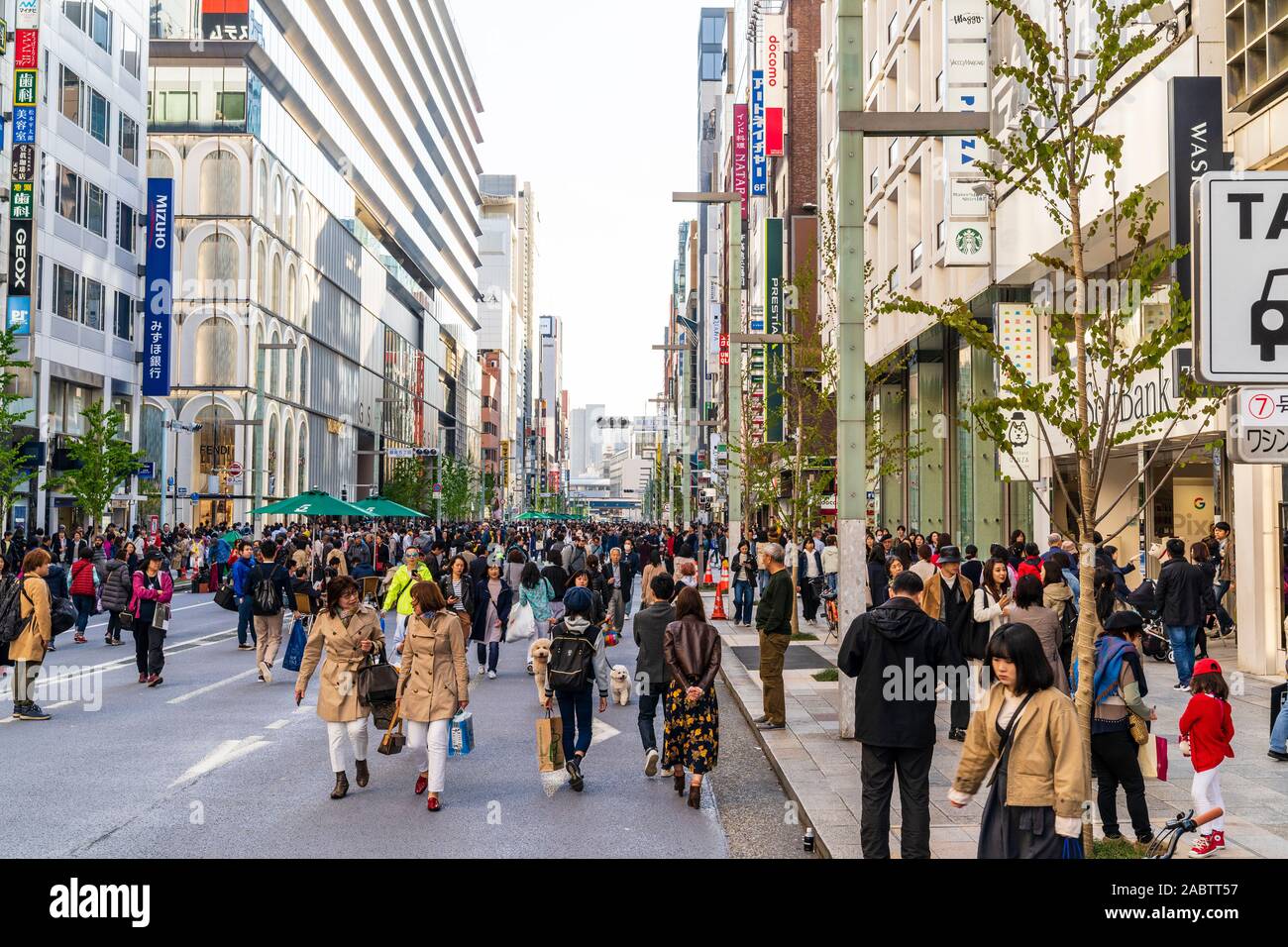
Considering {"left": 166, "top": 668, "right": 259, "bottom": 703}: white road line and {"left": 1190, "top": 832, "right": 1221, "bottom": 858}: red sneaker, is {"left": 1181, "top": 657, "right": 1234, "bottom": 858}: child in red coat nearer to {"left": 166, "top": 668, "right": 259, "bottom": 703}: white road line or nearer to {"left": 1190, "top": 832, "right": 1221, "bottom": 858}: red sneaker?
{"left": 1190, "top": 832, "right": 1221, "bottom": 858}: red sneaker

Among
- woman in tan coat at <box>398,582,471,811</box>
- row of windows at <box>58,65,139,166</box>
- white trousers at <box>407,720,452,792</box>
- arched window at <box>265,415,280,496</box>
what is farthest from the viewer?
arched window at <box>265,415,280,496</box>

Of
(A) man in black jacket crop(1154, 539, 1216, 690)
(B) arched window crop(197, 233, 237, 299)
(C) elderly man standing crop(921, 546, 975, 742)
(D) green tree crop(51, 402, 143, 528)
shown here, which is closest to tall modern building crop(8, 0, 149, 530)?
(D) green tree crop(51, 402, 143, 528)

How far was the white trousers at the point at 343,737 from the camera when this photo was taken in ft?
30.0

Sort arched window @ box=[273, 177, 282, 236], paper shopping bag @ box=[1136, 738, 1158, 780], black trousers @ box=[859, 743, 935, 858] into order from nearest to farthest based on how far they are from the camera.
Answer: black trousers @ box=[859, 743, 935, 858], paper shopping bag @ box=[1136, 738, 1158, 780], arched window @ box=[273, 177, 282, 236]

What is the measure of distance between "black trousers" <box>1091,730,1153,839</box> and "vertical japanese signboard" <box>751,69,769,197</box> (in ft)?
169

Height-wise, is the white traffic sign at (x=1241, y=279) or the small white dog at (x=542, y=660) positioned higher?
the white traffic sign at (x=1241, y=279)

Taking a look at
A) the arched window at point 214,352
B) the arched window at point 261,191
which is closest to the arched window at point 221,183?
the arched window at point 261,191

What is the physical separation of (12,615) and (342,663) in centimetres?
514

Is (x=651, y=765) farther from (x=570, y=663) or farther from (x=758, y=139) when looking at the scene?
(x=758, y=139)

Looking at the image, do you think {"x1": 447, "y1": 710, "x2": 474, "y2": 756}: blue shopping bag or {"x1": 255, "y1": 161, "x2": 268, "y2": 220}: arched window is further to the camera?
{"x1": 255, "y1": 161, "x2": 268, "y2": 220}: arched window

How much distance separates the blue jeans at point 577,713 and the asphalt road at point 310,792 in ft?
1.02

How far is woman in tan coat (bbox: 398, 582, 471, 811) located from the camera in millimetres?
8938

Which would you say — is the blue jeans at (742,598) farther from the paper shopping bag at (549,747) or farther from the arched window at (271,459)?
the arched window at (271,459)

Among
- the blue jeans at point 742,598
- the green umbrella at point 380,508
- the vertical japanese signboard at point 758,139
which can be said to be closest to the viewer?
the blue jeans at point 742,598
